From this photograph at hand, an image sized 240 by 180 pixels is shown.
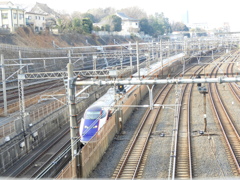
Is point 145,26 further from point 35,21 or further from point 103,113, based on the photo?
point 103,113

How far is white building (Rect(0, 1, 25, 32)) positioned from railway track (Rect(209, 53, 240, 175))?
3050cm

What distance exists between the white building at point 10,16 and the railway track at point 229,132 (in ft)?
100

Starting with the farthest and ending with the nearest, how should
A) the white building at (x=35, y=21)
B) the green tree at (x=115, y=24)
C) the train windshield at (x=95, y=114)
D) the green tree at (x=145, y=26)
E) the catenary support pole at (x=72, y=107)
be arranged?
the green tree at (x=145, y=26) → the green tree at (x=115, y=24) → the white building at (x=35, y=21) → the train windshield at (x=95, y=114) → the catenary support pole at (x=72, y=107)

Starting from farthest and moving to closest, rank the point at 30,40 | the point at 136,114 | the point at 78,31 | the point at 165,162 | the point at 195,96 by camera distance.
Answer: the point at 78,31, the point at 30,40, the point at 195,96, the point at 136,114, the point at 165,162

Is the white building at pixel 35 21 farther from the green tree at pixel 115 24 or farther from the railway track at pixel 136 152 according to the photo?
the railway track at pixel 136 152

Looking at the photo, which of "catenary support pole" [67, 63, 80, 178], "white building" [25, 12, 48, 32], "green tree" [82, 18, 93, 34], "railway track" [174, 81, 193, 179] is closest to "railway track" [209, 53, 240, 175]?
"railway track" [174, 81, 193, 179]

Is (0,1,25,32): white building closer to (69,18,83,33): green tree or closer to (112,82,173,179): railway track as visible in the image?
(69,18,83,33): green tree

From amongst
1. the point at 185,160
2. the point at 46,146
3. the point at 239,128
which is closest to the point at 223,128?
the point at 239,128

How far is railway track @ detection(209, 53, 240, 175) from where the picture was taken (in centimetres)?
1219

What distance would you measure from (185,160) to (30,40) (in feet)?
123

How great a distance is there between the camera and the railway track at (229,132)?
→ 12.2 metres

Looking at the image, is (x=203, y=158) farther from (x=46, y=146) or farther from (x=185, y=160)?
(x=46, y=146)

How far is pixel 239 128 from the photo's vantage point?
16.5m

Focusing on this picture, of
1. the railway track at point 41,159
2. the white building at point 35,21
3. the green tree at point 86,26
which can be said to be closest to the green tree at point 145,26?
the green tree at point 86,26
